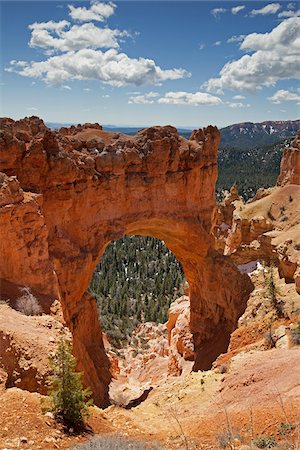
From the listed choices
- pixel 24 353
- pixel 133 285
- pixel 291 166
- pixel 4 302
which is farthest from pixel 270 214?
pixel 24 353

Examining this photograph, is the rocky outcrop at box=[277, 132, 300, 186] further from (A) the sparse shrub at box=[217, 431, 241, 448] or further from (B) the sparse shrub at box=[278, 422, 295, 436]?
(A) the sparse shrub at box=[217, 431, 241, 448]

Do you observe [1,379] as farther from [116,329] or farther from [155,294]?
[155,294]

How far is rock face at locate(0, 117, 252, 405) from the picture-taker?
58.8 ft

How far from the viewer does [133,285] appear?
2451 inches

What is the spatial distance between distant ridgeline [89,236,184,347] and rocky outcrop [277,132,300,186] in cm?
2023

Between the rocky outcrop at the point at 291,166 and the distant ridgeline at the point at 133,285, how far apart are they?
2023 centimetres

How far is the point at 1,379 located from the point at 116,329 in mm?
34201

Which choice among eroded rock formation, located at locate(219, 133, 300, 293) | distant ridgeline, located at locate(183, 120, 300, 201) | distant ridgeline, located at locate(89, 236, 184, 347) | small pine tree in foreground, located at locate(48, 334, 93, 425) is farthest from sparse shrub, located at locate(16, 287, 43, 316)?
distant ridgeline, located at locate(183, 120, 300, 201)

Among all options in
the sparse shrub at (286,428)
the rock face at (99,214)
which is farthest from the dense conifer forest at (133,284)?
the sparse shrub at (286,428)

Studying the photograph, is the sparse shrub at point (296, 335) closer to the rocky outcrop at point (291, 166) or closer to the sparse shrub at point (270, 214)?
the sparse shrub at point (270, 214)

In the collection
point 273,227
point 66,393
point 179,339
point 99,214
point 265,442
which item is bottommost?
point 179,339

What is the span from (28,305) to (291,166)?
4459 cm

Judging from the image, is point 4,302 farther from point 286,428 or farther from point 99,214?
point 286,428

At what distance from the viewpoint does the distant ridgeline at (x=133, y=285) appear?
4838 cm
